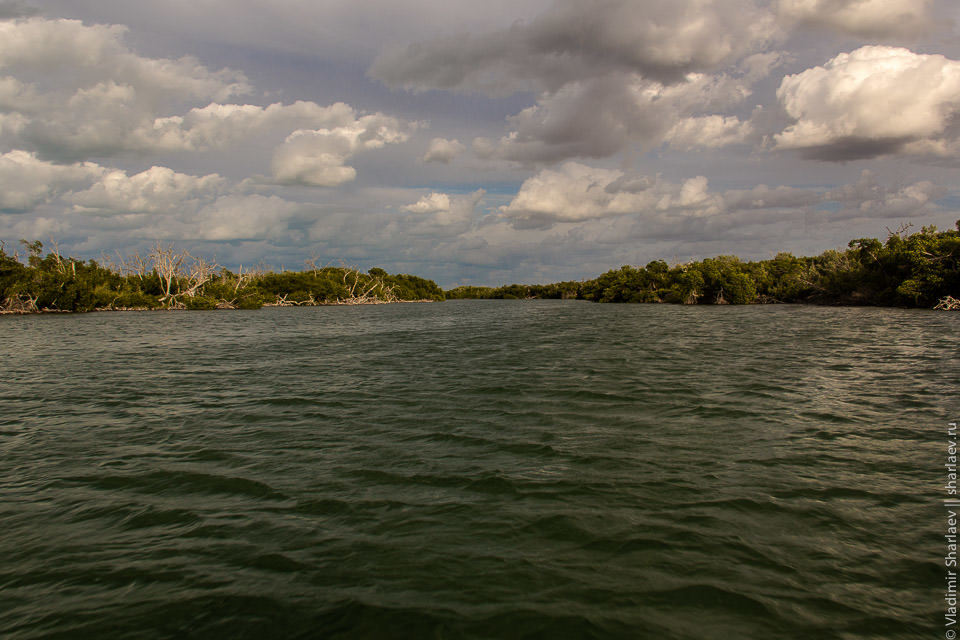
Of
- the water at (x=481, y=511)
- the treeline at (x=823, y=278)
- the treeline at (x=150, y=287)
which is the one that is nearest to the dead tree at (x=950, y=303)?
the treeline at (x=823, y=278)

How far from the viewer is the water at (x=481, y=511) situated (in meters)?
4.75

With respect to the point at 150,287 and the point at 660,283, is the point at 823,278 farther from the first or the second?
the point at 150,287

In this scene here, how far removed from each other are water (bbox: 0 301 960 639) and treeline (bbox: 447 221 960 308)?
51.8 m

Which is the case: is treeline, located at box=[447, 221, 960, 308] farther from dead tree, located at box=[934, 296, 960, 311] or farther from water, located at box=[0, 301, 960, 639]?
water, located at box=[0, 301, 960, 639]

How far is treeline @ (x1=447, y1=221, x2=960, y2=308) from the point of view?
52.9 meters

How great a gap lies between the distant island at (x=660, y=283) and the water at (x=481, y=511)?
53.3 metres

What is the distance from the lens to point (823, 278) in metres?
77.2

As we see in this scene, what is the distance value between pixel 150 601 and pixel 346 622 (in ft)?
7.52

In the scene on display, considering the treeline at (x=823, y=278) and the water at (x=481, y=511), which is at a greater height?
the treeline at (x=823, y=278)

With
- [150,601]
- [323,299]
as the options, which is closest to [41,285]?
[323,299]

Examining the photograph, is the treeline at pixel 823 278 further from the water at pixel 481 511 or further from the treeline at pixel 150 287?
the treeline at pixel 150 287

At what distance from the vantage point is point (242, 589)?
17.0 feet

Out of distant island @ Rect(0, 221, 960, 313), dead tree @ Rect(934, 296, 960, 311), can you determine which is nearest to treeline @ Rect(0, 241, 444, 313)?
distant island @ Rect(0, 221, 960, 313)

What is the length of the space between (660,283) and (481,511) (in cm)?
10827
